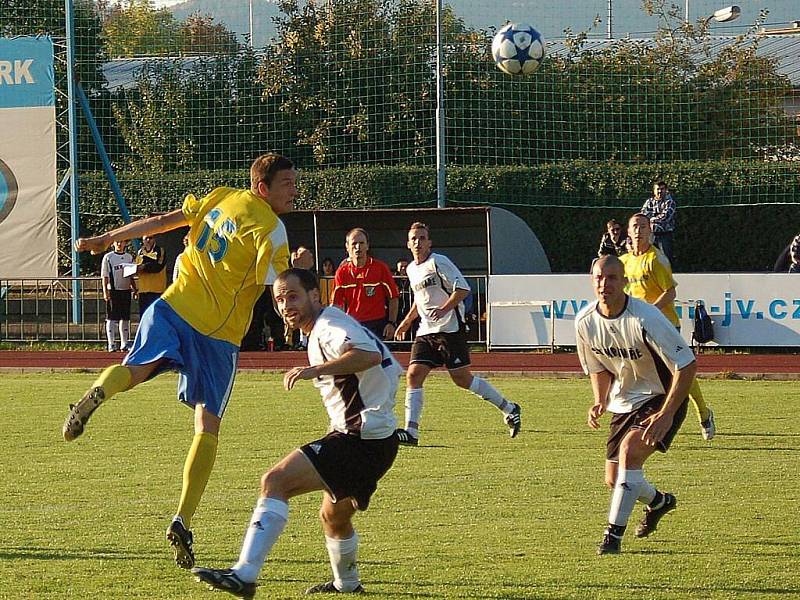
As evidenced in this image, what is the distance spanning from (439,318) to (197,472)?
6289 mm

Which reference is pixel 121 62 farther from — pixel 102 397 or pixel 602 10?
pixel 102 397

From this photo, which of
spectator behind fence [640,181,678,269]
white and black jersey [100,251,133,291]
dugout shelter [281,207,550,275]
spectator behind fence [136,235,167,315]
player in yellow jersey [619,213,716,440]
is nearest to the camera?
player in yellow jersey [619,213,716,440]

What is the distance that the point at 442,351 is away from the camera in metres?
12.9

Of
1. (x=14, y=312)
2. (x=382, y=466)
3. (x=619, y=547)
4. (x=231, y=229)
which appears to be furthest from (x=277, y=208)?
(x=14, y=312)

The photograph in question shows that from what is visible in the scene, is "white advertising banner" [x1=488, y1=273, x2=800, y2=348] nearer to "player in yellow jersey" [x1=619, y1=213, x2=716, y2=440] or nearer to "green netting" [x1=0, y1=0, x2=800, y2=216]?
"green netting" [x1=0, y1=0, x2=800, y2=216]

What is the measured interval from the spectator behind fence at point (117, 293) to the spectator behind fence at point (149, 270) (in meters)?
0.20

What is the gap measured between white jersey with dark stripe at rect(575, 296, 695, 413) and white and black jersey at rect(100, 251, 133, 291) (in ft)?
49.8

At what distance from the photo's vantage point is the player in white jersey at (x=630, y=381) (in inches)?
282

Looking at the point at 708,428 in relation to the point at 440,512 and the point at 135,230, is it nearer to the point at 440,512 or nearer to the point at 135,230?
the point at 440,512

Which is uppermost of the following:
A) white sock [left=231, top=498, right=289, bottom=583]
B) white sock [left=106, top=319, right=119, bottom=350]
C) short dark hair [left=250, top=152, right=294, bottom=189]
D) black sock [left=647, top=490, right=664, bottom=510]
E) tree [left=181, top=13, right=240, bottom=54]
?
tree [left=181, top=13, right=240, bottom=54]

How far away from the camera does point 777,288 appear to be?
19.7 meters

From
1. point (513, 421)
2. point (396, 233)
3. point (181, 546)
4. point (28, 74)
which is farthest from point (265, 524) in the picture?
point (396, 233)

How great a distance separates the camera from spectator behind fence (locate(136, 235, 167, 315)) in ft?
71.3

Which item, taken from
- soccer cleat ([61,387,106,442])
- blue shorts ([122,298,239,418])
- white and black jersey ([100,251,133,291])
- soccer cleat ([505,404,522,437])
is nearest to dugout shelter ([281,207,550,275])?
white and black jersey ([100,251,133,291])
